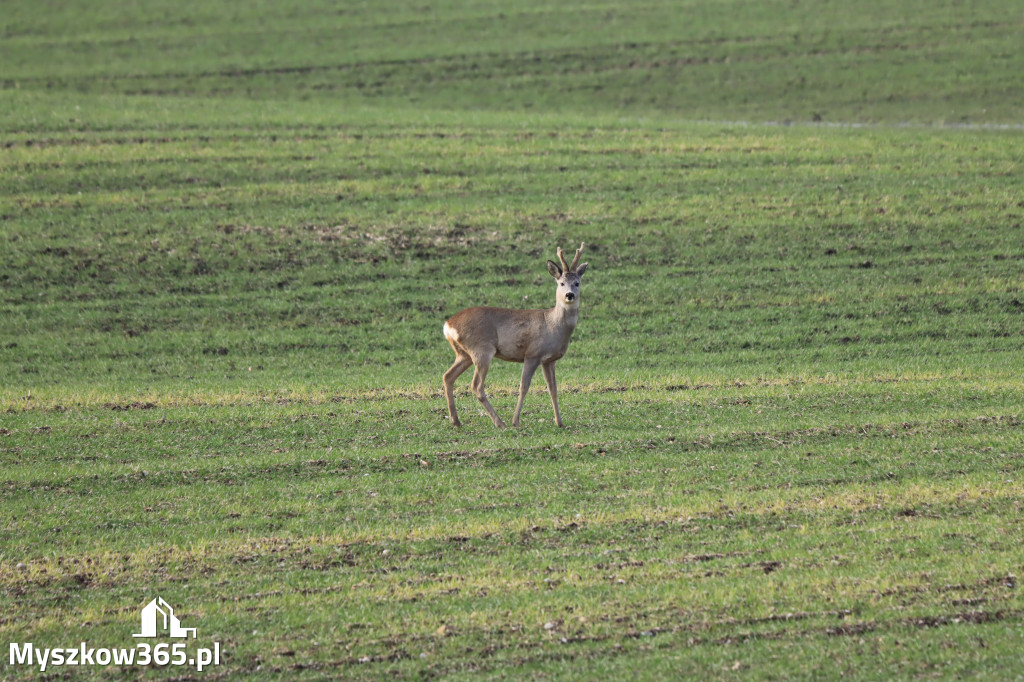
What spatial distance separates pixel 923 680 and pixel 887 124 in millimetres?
31776

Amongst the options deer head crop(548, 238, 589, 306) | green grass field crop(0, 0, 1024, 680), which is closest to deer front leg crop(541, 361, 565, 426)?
green grass field crop(0, 0, 1024, 680)

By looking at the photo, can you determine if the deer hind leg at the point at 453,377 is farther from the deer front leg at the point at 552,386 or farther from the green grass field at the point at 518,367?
the deer front leg at the point at 552,386

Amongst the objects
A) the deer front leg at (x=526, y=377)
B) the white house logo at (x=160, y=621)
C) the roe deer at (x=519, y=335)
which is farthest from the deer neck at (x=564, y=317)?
the white house logo at (x=160, y=621)

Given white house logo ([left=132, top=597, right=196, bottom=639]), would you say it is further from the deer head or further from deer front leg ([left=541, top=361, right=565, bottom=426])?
the deer head

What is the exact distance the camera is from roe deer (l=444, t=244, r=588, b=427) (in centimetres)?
1561

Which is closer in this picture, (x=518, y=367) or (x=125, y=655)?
(x=125, y=655)

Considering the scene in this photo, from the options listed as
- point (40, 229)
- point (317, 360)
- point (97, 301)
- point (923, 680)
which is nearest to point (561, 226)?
point (317, 360)

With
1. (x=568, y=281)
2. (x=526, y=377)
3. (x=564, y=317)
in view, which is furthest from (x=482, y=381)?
(x=568, y=281)

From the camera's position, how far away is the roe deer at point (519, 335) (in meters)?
15.6

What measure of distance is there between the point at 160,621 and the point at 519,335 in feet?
23.5

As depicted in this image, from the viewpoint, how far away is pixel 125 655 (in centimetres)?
922

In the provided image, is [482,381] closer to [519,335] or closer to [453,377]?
[453,377]

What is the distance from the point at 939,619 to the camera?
9.45m

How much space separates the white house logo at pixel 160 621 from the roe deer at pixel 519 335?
6404 millimetres
